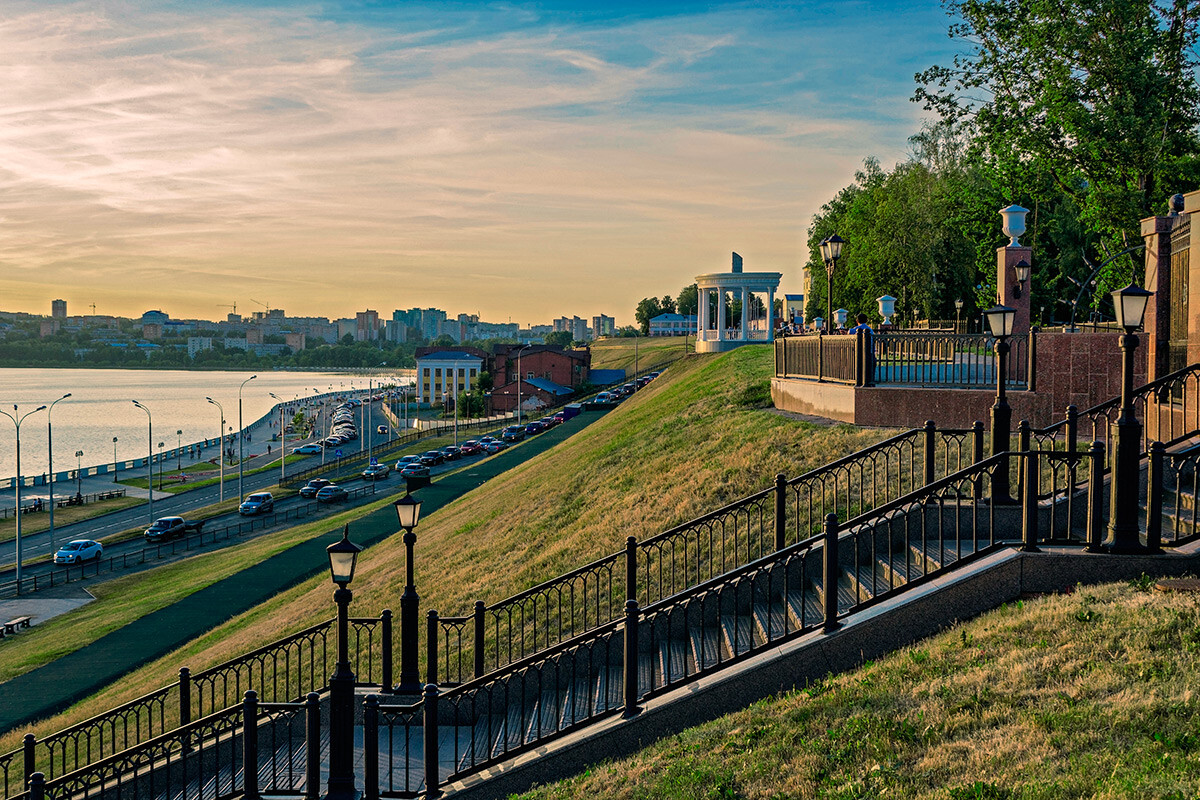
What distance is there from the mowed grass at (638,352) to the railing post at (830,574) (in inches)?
3696

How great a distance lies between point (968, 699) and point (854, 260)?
181 ft

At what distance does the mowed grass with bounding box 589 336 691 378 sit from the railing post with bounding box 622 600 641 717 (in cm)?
9410

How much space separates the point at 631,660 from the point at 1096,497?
4835 millimetres

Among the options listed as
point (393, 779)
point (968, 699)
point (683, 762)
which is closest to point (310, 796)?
point (393, 779)

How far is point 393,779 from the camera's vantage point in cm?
920

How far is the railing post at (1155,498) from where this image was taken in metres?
7.99

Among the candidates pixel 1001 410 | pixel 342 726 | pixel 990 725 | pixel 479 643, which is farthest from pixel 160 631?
pixel 990 725

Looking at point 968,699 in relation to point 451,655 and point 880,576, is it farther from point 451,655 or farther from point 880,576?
point 451,655

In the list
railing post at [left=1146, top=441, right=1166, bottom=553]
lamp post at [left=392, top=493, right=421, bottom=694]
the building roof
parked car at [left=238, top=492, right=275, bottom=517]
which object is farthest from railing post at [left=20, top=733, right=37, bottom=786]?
the building roof

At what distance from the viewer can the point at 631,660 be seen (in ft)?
26.8

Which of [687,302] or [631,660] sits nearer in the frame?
[631,660]

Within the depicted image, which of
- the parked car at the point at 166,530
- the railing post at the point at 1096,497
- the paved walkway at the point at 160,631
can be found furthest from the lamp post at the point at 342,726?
the parked car at the point at 166,530

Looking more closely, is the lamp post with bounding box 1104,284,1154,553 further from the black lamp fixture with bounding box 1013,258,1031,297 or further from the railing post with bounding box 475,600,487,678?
the black lamp fixture with bounding box 1013,258,1031,297

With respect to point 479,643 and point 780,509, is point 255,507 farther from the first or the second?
point 780,509
